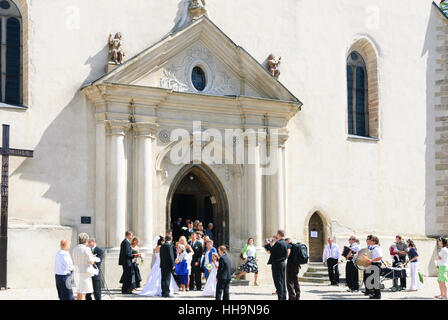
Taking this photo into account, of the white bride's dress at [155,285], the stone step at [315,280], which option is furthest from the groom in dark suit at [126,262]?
the stone step at [315,280]

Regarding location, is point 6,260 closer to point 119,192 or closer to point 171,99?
point 119,192

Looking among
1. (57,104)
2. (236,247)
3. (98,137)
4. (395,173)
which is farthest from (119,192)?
(395,173)

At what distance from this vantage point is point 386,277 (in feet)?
63.5

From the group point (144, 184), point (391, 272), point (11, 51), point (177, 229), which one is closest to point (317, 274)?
point (391, 272)

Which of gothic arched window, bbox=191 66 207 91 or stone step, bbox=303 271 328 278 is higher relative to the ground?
gothic arched window, bbox=191 66 207 91

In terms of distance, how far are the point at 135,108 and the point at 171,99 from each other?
114 centimetres

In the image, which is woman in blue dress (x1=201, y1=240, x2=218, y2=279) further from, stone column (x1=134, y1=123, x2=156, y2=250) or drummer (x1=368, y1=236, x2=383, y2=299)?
drummer (x1=368, y1=236, x2=383, y2=299)

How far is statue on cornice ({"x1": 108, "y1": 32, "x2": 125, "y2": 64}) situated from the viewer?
19984 millimetres

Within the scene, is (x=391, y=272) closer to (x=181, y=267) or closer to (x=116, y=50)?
(x=181, y=267)

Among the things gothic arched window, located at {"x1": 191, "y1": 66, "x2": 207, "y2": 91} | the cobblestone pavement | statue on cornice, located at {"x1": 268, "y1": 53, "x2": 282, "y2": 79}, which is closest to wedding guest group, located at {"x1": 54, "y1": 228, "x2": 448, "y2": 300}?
the cobblestone pavement

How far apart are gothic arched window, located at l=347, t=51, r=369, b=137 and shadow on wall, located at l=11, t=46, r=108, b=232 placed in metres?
9.31

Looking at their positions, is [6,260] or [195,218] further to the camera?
[195,218]

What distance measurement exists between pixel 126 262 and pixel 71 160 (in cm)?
333

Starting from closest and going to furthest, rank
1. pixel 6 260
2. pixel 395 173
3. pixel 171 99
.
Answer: pixel 6 260, pixel 171 99, pixel 395 173
